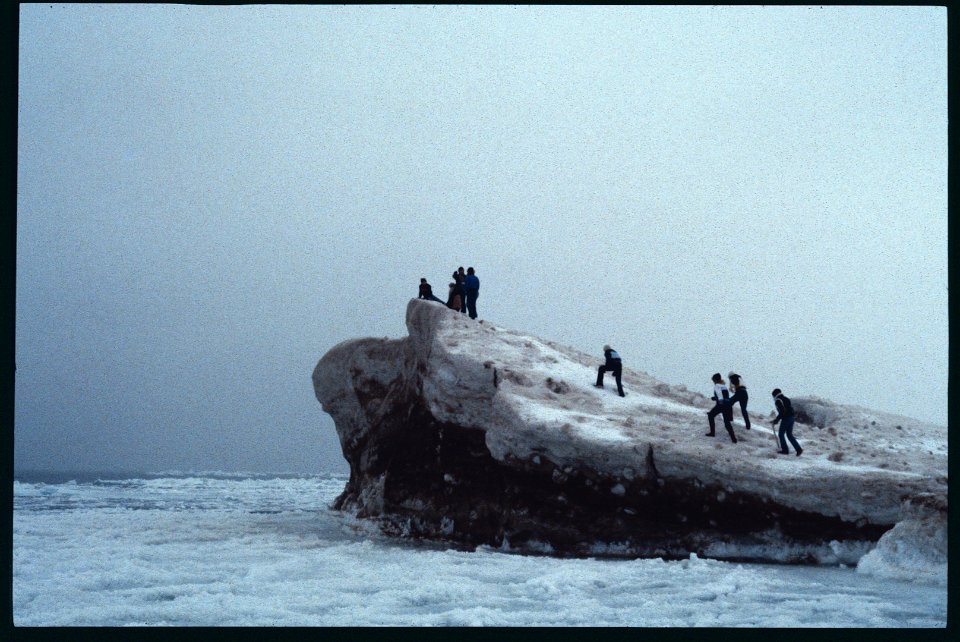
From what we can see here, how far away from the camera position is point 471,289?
69.5 ft

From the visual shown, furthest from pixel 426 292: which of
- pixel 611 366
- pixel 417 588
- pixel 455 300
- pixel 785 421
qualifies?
pixel 417 588

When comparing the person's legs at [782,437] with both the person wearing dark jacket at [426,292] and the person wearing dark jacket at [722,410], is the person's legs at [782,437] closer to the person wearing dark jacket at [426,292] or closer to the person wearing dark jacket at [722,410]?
the person wearing dark jacket at [722,410]

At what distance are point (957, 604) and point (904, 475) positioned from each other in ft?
13.0

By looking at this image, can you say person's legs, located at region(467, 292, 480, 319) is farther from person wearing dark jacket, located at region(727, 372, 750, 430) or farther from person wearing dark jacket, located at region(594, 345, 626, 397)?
person wearing dark jacket, located at region(727, 372, 750, 430)

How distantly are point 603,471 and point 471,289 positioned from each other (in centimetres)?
831

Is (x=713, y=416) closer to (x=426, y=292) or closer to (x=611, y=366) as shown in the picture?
(x=611, y=366)

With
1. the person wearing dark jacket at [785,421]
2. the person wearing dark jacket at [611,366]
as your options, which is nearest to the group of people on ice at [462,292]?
the person wearing dark jacket at [611,366]

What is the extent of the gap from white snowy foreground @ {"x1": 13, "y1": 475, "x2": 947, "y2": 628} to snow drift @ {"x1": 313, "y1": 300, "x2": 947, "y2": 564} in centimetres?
74

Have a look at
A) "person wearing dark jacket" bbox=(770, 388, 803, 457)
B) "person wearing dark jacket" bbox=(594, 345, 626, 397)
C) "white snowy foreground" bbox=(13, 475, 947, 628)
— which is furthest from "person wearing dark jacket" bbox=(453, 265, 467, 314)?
"person wearing dark jacket" bbox=(770, 388, 803, 457)

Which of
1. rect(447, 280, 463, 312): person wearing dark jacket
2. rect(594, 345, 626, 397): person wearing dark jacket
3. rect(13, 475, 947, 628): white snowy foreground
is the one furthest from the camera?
rect(447, 280, 463, 312): person wearing dark jacket

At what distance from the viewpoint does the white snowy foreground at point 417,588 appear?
9016 millimetres

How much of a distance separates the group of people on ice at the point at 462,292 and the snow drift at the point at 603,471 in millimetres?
1011

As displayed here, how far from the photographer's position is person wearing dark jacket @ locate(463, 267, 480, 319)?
832 inches
